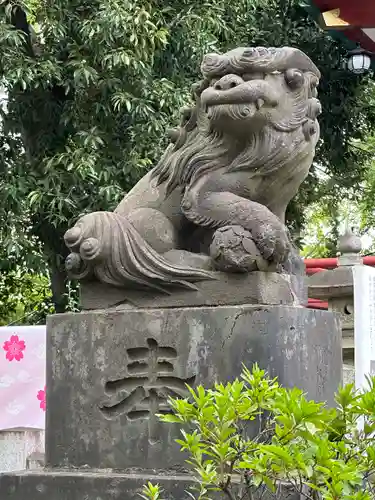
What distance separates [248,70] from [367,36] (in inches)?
230

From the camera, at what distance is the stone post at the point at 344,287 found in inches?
350

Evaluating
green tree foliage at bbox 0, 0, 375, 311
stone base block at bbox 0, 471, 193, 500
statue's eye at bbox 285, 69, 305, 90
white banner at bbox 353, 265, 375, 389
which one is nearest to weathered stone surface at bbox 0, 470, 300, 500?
stone base block at bbox 0, 471, 193, 500

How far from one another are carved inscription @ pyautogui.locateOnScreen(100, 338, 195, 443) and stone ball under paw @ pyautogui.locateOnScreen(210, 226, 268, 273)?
18.0 inches

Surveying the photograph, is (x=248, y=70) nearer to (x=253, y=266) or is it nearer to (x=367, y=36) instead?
(x=253, y=266)

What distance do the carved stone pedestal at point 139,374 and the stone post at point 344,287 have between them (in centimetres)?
405

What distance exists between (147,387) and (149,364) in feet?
0.33

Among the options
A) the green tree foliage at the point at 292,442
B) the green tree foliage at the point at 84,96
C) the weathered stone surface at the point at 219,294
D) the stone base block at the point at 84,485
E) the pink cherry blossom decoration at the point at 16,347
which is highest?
the green tree foliage at the point at 84,96

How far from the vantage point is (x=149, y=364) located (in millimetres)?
4609

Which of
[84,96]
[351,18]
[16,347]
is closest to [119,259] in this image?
[16,347]

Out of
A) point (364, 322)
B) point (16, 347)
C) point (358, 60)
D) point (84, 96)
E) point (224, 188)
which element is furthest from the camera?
point (358, 60)

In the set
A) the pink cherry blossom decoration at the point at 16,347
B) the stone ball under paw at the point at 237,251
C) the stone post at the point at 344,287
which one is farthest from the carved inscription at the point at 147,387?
the stone post at the point at 344,287

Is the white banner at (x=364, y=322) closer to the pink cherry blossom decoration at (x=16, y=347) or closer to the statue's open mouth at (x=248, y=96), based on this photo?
the pink cherry blossom decoration at (x=16, y=347)

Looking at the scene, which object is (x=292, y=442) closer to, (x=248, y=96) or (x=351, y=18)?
(x=248, y=96)

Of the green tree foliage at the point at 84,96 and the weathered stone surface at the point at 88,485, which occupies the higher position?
the green tree foliage at the point at 84,96
